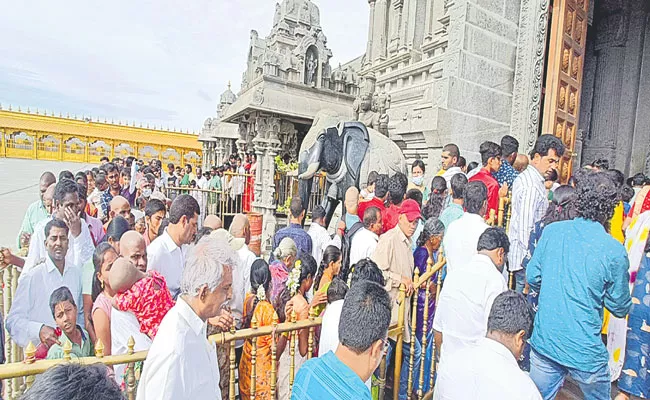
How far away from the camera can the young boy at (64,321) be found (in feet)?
→ 7.93

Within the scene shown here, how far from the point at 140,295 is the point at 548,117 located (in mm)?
7101

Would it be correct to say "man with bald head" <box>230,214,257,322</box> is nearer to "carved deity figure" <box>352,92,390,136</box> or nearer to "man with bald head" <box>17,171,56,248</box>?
"man with bald head" <box>17,171,56,248</box>

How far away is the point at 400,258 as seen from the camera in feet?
10.7

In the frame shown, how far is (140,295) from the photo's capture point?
2.25 meters

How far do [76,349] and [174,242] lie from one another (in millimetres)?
1051

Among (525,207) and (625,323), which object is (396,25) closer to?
(525,207)

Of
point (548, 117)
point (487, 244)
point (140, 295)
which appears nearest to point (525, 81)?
point (548, 117)

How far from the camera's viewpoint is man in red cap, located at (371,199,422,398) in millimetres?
3213

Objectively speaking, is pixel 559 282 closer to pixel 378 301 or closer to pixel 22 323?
pixel 378 301

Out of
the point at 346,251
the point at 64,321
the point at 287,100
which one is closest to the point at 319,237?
the point at 346,251

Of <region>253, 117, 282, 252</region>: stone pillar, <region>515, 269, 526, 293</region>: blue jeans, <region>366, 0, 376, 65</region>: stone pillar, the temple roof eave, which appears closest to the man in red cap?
<region>515, 269, 526, 293</region>: blue jeans

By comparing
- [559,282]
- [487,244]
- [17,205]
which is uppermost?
[487,244]

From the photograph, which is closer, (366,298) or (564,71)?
(366,298)

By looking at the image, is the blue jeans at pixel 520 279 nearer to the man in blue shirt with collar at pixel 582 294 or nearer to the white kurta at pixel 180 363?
the man in blue shirt with collar at pixel 582 294
